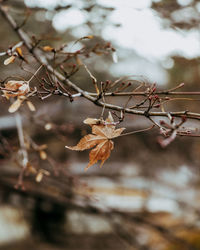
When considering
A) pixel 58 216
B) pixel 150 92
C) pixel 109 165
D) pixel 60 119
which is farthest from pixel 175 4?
pixel 109 165

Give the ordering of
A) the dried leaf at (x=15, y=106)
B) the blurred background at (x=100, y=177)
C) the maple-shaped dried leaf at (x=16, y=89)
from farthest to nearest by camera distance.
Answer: the blurred background at (x=100, y=177) → the dried leaf at (x=15, y=106) → the maple-shaped dried leaf at (x=16, y=89)

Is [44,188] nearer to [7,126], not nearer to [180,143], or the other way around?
[7,126]

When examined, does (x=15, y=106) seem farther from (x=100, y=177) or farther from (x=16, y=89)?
(x=100, y=177)

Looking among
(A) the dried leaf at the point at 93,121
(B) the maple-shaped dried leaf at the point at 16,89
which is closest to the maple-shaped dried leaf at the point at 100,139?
(A) the dried leaf at the point at 93,121

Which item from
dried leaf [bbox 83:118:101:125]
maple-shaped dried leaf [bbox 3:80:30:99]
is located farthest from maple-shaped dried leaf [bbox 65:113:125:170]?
maple-shaped dried leaf [bbox 3:80:30:99]

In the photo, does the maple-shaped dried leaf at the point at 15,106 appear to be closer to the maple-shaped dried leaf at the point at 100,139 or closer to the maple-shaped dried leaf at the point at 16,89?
the maple-shaped dried leaf at the point at 16,89

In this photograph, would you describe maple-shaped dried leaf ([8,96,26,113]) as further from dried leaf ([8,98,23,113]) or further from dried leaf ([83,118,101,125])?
dried leaf ([83,118,101,125])
